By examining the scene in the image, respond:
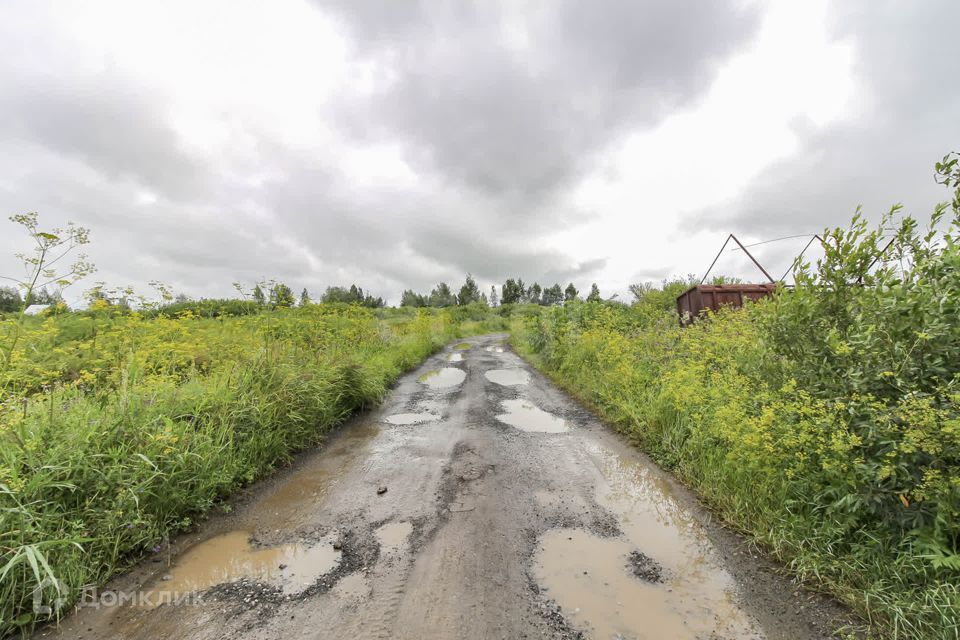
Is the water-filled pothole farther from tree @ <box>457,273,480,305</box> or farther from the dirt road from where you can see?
tree @ <box>457,273,480,305</box>

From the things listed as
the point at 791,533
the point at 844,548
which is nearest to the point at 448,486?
the point at 791,533

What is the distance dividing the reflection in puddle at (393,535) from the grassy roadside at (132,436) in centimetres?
156

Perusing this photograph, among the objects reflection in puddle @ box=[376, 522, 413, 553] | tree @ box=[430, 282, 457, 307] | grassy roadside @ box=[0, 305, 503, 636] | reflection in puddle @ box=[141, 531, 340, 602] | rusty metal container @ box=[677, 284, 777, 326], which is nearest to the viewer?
grassy roadside @ box=[0, 305, 503, 636]

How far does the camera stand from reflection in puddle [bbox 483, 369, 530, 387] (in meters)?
8.82

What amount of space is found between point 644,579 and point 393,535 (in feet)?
6.13

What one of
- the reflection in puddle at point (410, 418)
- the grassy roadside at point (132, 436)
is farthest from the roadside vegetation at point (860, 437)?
the grassy roadside at point (132, 436)

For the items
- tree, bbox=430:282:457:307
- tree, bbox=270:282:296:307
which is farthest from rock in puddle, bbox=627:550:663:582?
tree, bbox=430:282:457:307

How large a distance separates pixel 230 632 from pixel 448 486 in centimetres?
198

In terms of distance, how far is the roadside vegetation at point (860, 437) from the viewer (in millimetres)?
1985

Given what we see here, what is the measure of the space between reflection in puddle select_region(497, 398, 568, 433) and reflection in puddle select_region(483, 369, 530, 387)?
1883mm

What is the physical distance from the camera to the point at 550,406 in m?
6.72

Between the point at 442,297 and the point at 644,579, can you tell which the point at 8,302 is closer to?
the point at 644,579

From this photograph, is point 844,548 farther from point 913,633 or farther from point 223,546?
point 223,546

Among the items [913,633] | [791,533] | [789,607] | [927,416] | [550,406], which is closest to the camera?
[913,633]
